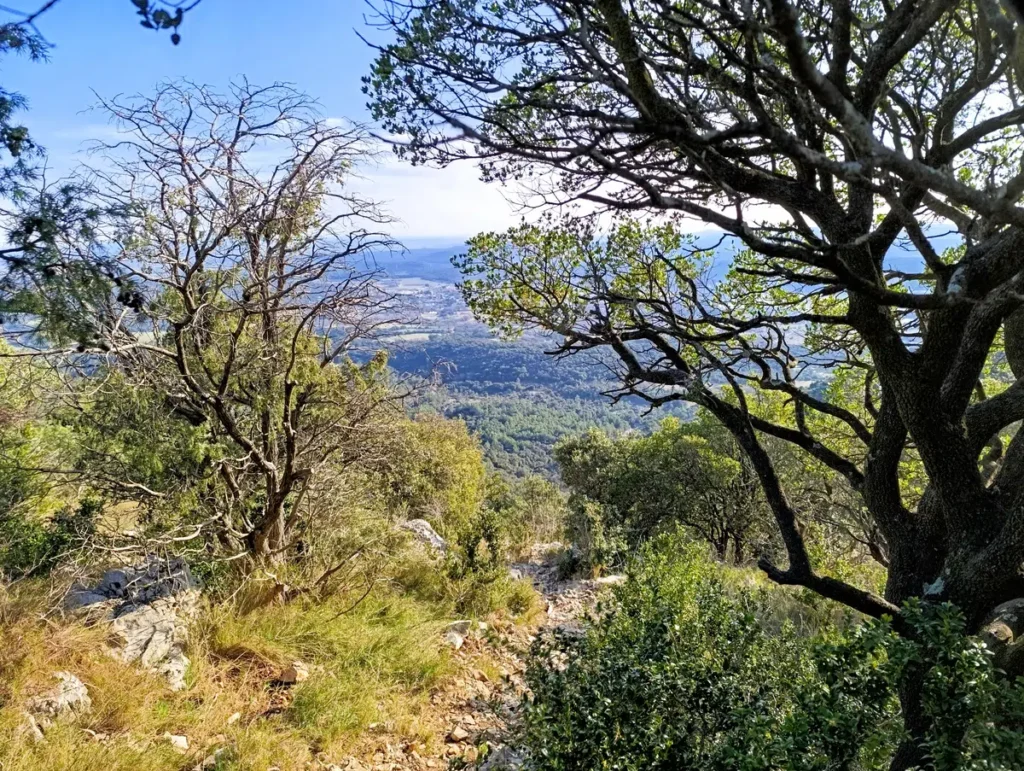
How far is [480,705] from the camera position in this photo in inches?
183

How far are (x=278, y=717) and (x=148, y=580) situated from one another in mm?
1694

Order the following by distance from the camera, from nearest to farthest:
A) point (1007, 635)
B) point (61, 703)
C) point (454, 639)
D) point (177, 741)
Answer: point (1007, 635) → point (61, 703) → point (177, 741) → point (454, 639)

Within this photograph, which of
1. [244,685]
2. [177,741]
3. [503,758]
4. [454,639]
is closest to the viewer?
[177,741]

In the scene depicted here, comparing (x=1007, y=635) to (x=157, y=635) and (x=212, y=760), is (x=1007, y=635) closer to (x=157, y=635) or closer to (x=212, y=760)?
(x=212, y=760)

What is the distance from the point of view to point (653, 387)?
4547 millimetres

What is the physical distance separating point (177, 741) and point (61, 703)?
0.72 metres

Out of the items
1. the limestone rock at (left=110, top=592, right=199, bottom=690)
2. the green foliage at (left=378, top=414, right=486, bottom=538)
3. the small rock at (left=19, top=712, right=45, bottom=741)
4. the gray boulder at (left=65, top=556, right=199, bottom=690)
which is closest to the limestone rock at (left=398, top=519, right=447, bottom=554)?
the green foliage at (left=378, top=414, right=486, bottom=538)

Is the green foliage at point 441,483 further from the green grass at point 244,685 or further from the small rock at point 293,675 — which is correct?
the small rock at point 293,675

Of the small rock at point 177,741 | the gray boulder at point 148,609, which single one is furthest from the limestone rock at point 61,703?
the small rock at point 177,741

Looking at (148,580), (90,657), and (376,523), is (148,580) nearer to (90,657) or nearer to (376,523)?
(90,657)

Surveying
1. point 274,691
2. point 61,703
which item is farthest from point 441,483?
point 61,703

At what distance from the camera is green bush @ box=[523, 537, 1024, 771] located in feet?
5.72

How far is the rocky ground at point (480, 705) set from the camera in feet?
11.8

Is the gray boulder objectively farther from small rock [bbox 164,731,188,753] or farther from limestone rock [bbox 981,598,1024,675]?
limestone rock [bbox 981,598,1024,675]
